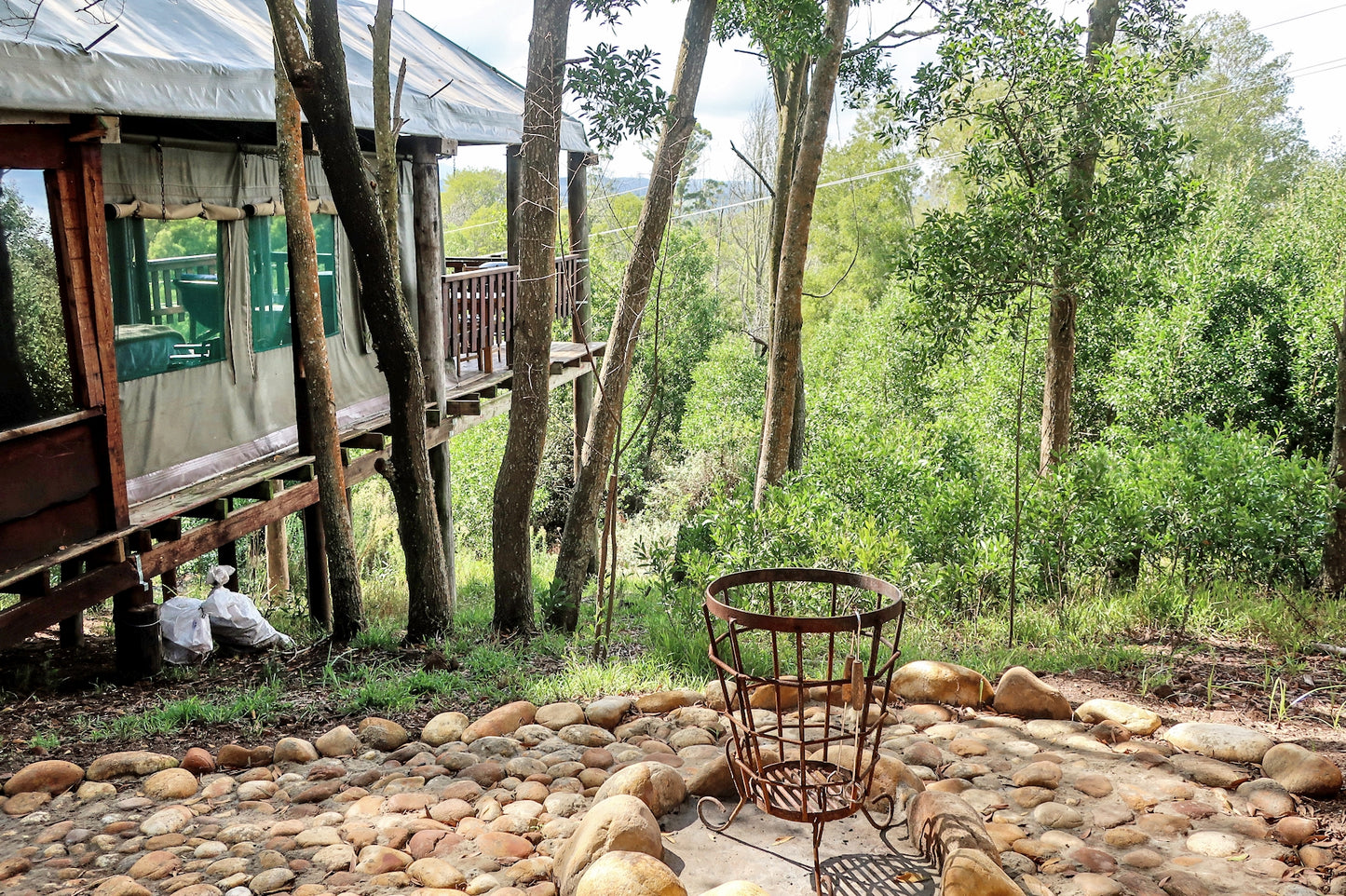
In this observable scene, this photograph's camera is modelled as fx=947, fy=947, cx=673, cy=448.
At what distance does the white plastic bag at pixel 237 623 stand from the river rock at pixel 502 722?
2.51 metres

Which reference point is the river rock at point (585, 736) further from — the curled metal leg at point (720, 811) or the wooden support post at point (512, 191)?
the wooden support post at point (512, 191)

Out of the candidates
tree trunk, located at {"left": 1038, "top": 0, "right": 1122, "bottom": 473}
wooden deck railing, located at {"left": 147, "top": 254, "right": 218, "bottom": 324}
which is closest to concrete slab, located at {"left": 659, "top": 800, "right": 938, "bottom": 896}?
tree trunk, located at {"left": 1038, "top": 0, "right": 1122, "bottom": 473}

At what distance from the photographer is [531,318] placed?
20.6 ft

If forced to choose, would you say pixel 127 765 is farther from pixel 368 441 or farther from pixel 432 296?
pixel 432 296

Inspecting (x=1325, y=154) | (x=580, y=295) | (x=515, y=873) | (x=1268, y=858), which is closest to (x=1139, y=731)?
(x=1268, y=858)

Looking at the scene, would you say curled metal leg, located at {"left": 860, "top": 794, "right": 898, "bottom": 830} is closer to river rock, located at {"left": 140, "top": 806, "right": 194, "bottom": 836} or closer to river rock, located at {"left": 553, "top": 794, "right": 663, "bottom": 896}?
river rock, located at {"left": 553, "top": 794, "right": 663, "bottom": 896}

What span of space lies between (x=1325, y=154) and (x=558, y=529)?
27.1m

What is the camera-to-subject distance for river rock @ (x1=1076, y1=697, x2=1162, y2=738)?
161 inches

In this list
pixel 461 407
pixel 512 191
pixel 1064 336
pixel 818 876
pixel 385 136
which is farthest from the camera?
pixel 512 191

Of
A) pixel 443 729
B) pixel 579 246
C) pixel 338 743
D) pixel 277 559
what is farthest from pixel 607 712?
pixel 277 559

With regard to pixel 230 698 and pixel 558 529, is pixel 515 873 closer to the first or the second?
pixel 230 698

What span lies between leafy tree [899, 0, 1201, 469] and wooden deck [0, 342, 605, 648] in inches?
107

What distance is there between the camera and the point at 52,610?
493 cm

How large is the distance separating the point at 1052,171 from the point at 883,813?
462cm
